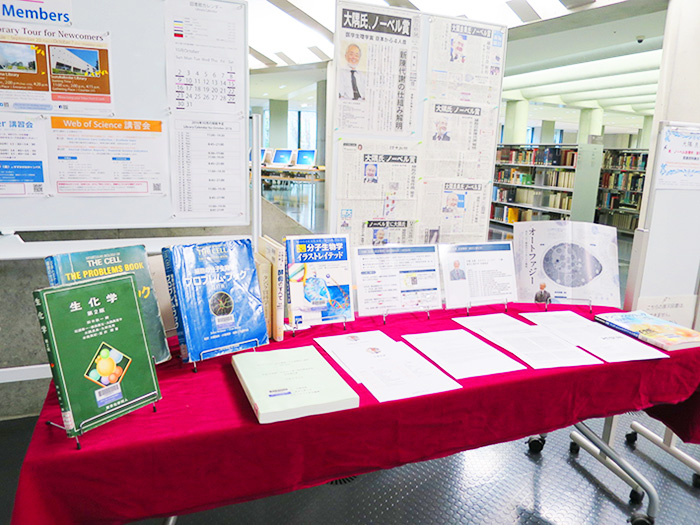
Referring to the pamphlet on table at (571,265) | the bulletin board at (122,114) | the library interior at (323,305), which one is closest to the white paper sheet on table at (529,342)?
the library interior at (323,305)

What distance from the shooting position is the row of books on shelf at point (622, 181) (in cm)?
827

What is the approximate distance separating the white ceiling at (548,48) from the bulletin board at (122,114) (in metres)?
1.91

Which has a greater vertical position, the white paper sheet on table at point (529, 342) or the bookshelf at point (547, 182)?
the bookshelf at point (547, 182)

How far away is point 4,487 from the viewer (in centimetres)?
198

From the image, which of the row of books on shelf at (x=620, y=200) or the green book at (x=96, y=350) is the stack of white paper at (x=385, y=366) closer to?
the green book at (x=96, y=350)

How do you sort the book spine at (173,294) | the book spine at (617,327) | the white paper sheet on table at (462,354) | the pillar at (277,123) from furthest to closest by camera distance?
the pillar at (277,123)
the book spine at (617,327)
the white paper sheet on table at (462,354)
the book spine at (173,294)

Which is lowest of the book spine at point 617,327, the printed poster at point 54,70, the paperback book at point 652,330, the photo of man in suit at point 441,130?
the book spine at point 617,327

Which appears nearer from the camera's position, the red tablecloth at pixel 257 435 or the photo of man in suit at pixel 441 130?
the red tablecloth at pixel 257 435

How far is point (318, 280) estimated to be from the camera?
1.71 m

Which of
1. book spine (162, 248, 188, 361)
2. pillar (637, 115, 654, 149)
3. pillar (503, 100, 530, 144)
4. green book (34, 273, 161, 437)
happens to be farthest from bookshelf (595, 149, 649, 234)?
pillar (637, 115, 654, 149)

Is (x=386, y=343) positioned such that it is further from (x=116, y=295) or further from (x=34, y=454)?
(x=34, y=454)

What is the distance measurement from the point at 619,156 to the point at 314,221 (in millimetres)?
6044

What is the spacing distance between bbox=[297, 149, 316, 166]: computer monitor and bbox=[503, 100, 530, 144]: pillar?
20.1ft

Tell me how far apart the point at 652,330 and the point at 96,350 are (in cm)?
190
